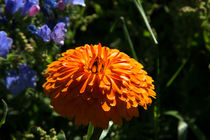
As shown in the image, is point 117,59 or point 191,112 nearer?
point 117,59

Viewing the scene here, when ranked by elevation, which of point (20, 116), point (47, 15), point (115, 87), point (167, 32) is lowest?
point (20, 116)

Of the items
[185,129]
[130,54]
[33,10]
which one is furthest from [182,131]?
[33,10]

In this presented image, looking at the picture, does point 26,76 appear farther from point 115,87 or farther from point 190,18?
point 190,18

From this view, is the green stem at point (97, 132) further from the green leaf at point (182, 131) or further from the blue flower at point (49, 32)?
the green leaf at point (182, 131)

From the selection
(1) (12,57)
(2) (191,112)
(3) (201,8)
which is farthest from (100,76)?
(2) (191,112)

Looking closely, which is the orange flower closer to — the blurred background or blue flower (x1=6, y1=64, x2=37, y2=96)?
the blurred background

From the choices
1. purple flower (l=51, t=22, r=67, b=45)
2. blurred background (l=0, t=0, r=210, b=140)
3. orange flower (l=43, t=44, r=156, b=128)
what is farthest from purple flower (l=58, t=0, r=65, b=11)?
orange flower (l=43, t=44, r=156, b=128)

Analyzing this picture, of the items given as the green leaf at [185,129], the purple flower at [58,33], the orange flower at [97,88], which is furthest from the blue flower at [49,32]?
the green leaf at [185,129]
